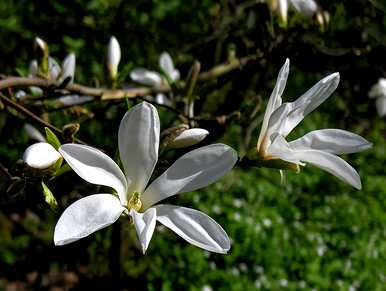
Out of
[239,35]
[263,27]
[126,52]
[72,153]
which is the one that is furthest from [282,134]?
[126,52]

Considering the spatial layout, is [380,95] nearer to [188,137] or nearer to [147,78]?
[147,78]

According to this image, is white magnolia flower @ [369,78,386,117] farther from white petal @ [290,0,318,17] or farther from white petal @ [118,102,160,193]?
white petal @ [118,102,160,193]

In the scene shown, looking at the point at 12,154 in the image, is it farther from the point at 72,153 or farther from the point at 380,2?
the point at 72,153

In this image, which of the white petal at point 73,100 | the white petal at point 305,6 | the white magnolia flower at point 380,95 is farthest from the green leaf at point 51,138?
the white magnolia flower at point 380,95

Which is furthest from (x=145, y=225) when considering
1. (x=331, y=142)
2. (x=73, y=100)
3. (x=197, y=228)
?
(x=73, y=100)

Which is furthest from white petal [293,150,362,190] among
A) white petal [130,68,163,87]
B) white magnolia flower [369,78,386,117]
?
white magnolia flower [369,78,386,117]

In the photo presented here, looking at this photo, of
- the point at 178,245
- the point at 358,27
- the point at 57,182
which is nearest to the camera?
the point at 57,182

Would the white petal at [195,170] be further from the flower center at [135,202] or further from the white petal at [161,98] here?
the white petal at [161,98]
